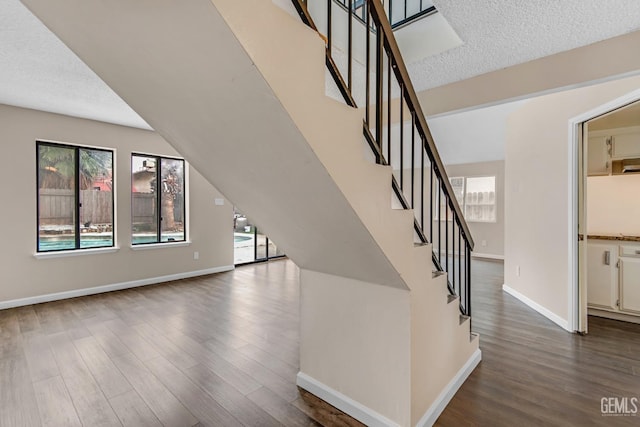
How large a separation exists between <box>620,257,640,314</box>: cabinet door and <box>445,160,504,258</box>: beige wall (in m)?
4.01

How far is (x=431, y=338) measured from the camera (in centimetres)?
177

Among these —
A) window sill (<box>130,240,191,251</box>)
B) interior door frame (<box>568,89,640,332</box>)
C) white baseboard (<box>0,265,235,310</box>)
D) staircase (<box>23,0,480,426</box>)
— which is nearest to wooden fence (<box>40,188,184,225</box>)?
window sill (<box>130,240,191,251</box>)

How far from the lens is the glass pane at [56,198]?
3988 mm

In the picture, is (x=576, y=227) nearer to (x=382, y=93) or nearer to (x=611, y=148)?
(x=611, y=148)

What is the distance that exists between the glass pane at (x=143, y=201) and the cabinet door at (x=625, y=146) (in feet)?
20.8

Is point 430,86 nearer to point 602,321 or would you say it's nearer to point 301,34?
point 301,34

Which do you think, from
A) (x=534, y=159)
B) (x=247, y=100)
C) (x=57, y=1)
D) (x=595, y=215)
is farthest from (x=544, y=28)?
(x=595, y=215)

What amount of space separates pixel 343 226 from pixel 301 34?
724 millimetres

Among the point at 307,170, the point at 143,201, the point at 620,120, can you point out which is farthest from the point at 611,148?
the point at 143,201

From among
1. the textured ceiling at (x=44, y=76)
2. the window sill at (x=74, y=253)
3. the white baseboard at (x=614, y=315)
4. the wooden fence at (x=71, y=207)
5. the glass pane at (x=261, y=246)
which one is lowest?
the white baseboard at (x=614, y=315)

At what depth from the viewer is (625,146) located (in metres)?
3.47

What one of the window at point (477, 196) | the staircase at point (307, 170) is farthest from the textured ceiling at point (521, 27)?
the window at point (477, 196)

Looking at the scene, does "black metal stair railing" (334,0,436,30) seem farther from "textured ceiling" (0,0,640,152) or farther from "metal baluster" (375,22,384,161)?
"metal baluster" (375,22,384,161)

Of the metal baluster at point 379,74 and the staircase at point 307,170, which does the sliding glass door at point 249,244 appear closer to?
the staircase at point 307,170
